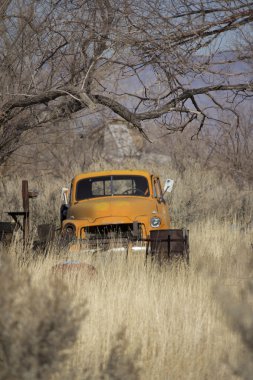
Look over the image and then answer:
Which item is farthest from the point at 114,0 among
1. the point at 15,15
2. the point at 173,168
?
the point at 173,168

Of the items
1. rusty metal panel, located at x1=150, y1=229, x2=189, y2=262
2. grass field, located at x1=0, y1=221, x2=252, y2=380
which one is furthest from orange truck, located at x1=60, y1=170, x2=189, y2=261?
grass field, located at x1=0, y1=221, x2=252, y2=380

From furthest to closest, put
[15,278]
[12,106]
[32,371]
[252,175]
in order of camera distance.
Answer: [252,175]
[12,106]
[15,278]
[32,371]

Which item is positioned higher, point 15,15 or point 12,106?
point 15,15

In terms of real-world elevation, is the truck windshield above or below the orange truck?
above

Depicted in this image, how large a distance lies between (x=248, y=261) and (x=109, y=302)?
227 centimetres

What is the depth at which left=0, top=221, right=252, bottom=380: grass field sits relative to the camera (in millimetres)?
5266

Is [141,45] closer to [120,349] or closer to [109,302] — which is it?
[109,302]

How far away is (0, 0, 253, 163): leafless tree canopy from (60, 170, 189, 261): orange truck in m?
1.10

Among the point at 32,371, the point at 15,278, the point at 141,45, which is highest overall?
the point at 141,45

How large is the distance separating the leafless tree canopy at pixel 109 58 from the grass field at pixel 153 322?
9.94ft

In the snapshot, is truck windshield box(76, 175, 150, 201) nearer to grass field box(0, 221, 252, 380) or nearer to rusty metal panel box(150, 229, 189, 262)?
rusty metal panel box(150, 229, 189, 262)

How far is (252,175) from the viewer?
25.6 m

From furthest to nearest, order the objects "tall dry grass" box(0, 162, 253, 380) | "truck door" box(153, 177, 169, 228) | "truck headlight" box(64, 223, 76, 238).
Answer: "truck door" box(153, 177, 169, 228) → "truck headlight" box(64, 223, 76, 238) → "tall dry grass" box(0, 162, 253, 380)

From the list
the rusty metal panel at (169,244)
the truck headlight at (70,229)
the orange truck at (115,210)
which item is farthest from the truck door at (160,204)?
the rusty metal panel at (169,244)
